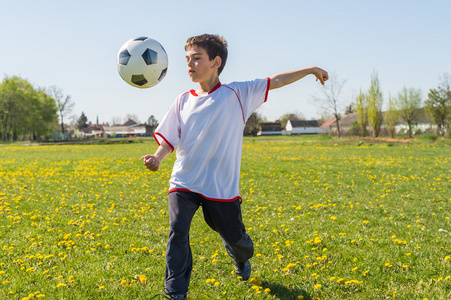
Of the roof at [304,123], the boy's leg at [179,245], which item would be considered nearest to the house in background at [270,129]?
the roof at [304,123]

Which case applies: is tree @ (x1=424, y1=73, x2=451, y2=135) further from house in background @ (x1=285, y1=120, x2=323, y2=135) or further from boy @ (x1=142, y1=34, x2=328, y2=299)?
house in background @ (x1=285, y1=120, x2=323, y2=135)

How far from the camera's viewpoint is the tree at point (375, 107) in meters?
53.5

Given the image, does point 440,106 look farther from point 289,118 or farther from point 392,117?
point 289,118

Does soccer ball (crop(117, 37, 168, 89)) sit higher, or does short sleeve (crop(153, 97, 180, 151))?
soccer ball (crop(117, 37, 168, 89))

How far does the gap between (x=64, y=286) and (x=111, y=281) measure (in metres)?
0.47

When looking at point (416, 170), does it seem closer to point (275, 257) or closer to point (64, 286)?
point (275, 257)

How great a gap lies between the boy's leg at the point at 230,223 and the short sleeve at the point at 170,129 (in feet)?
2.26

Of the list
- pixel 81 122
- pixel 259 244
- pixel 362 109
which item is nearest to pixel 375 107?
pixel 362 109

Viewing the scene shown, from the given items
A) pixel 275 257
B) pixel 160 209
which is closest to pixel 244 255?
pixel 275 257

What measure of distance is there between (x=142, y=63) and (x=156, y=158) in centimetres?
151

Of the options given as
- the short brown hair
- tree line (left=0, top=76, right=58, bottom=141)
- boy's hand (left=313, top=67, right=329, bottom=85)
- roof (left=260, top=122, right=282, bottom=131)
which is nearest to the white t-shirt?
the short brown hair

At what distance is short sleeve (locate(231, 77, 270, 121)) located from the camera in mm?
3646

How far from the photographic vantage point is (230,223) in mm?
3527

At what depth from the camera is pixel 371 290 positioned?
360 centimetres
